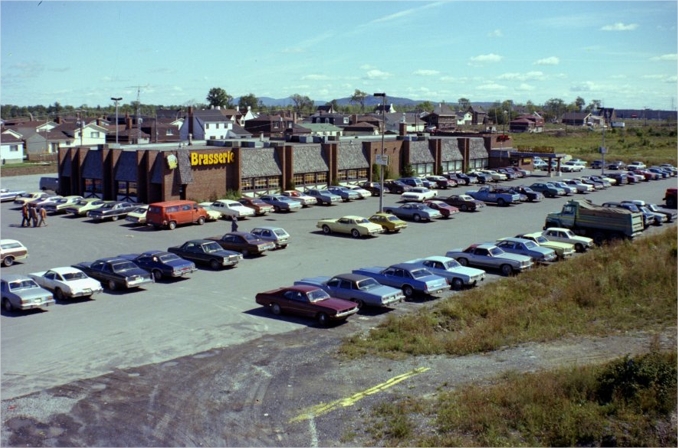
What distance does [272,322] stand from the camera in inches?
888

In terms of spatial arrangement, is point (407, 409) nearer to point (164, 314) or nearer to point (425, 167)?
point (164, 314)

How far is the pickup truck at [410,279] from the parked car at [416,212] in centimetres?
1688

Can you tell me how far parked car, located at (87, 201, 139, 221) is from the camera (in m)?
42.2

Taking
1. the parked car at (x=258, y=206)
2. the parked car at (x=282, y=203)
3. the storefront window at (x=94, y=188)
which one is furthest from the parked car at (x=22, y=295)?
the storefront window at (x=94, y=188)

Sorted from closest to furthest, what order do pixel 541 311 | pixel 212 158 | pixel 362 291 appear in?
pixel 541 311, pixel 362 291, pixel 212 158

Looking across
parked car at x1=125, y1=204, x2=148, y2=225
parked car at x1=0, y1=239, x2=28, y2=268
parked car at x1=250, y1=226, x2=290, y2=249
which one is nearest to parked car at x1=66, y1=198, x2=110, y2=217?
parked car at x1=125, y1=204, x2=148, y2=225

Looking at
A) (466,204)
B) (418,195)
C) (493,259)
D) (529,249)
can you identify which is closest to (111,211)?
(418,195)

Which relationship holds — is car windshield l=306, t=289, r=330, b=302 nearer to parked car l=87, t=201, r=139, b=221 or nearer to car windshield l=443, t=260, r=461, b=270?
car windshield l=443, t=260, r=461, b=270

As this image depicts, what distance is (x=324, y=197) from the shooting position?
165 ft

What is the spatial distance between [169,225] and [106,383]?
77.9ft

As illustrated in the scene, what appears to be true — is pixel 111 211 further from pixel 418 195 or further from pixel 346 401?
pixel 346 401

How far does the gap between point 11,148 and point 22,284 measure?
240 ft

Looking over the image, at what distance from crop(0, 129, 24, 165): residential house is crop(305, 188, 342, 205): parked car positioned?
52641 millimetres

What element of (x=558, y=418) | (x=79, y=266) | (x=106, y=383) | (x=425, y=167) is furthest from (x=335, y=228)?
(x=425, y=167)
